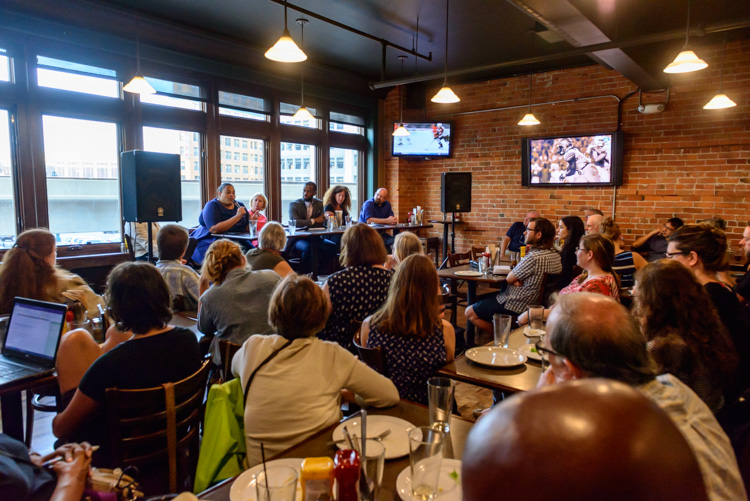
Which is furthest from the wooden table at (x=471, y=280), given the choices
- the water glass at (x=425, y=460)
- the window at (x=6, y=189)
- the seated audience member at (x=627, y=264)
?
the window at (x=6, y=189)

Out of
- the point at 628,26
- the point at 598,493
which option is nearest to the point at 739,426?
the point at 598,493

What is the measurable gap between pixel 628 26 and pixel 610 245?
363 centimetres

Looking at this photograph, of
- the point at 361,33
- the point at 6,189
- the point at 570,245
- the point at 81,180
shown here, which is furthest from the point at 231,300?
the point at 361,33

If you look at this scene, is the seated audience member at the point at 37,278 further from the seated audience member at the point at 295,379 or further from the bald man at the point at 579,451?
the bald man at the point at 579,451

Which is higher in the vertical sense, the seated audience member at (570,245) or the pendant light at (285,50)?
the pendant light at (285,50)

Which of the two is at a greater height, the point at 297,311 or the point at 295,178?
the point at 295,178

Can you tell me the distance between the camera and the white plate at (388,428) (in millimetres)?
1336

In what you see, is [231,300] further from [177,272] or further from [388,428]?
[388,428]

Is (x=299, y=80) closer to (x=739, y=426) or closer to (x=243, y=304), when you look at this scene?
(x=243, y=304)

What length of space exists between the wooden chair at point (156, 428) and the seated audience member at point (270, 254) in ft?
5.11

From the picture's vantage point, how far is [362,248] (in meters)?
2.90

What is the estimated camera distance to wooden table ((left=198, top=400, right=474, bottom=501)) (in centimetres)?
119

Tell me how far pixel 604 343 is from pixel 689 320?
37.1 inches

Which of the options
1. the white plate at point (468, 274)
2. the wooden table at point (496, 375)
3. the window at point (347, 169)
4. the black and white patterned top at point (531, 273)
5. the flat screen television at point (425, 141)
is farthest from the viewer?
the window at point (347, 169)
